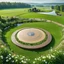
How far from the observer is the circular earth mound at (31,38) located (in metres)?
29.9

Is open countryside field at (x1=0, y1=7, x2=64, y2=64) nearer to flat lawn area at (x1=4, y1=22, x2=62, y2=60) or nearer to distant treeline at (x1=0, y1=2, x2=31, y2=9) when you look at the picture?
flat lawn area at (x1=4, y1=22, x2=62, y2=60)

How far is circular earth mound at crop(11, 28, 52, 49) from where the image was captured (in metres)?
29.9

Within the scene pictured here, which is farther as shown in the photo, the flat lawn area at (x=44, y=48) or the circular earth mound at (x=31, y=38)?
the circular earth mound at (x=31, y=38)

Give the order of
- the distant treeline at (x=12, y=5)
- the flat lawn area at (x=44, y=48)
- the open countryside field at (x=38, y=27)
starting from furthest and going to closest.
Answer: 1. the distant treeline at (x=12, y=5)
2. the flat lawn area at (x=44, y=48)
3. the open countryside field at (x=38, y=27)

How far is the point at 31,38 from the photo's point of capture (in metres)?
32.1

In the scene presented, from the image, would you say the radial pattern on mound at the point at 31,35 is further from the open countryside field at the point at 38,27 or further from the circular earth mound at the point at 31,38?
the open countryside field at the point at 38,27

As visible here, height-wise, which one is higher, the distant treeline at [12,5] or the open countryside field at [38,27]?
the distant treeline at [12,5]

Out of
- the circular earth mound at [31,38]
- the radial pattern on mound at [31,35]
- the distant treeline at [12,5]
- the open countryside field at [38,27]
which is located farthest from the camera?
the distant treeline at [12,5]

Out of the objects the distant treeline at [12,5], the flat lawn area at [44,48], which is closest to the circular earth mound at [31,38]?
the flat lawn area at [44,48]

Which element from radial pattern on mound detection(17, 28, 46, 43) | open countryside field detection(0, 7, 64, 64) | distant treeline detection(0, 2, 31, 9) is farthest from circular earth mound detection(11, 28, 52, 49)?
distant treeline detection(0, 2, 31, 9)

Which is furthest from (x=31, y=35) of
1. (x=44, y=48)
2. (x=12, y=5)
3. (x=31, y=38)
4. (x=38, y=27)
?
(x=12, y=5)

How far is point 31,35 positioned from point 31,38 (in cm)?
122

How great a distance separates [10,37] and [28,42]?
4887 mm

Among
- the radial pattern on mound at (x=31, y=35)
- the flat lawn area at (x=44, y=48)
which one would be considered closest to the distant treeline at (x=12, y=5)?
the flat lawn area at (x=44, y=48)
